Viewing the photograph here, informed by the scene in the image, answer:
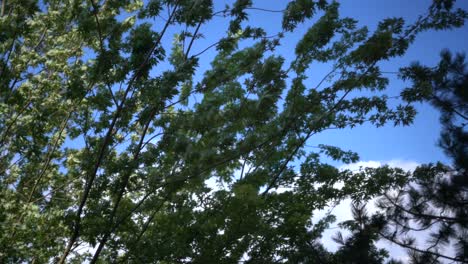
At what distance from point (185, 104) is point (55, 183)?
426 centimetres

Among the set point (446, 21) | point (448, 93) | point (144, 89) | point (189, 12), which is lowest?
point (144, 89)

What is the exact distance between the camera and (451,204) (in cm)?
495

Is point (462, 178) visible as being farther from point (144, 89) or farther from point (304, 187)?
point (144, 89)

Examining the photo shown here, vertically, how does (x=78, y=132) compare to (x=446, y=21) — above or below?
below

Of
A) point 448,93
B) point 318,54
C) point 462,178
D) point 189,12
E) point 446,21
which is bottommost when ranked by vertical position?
point 462,178

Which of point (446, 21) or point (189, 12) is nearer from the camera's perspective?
point (189, 12)

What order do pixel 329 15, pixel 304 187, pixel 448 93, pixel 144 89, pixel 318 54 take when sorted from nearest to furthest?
pixel 144 89, pixel 448 93, pixel 329 15, pixel 318 54, pixel 304 187

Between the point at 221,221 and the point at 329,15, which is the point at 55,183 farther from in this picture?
the point at 329,15

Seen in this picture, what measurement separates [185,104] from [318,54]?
3721mm

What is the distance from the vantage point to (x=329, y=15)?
6.07 metres

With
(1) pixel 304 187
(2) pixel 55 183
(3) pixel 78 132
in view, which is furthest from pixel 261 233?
(2) pixel 55 183

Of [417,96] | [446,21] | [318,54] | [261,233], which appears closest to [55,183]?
[261,233]

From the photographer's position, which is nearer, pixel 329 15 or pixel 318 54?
pixel 329 15

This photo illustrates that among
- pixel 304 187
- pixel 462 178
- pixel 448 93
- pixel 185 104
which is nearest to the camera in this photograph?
pixel 462 178
